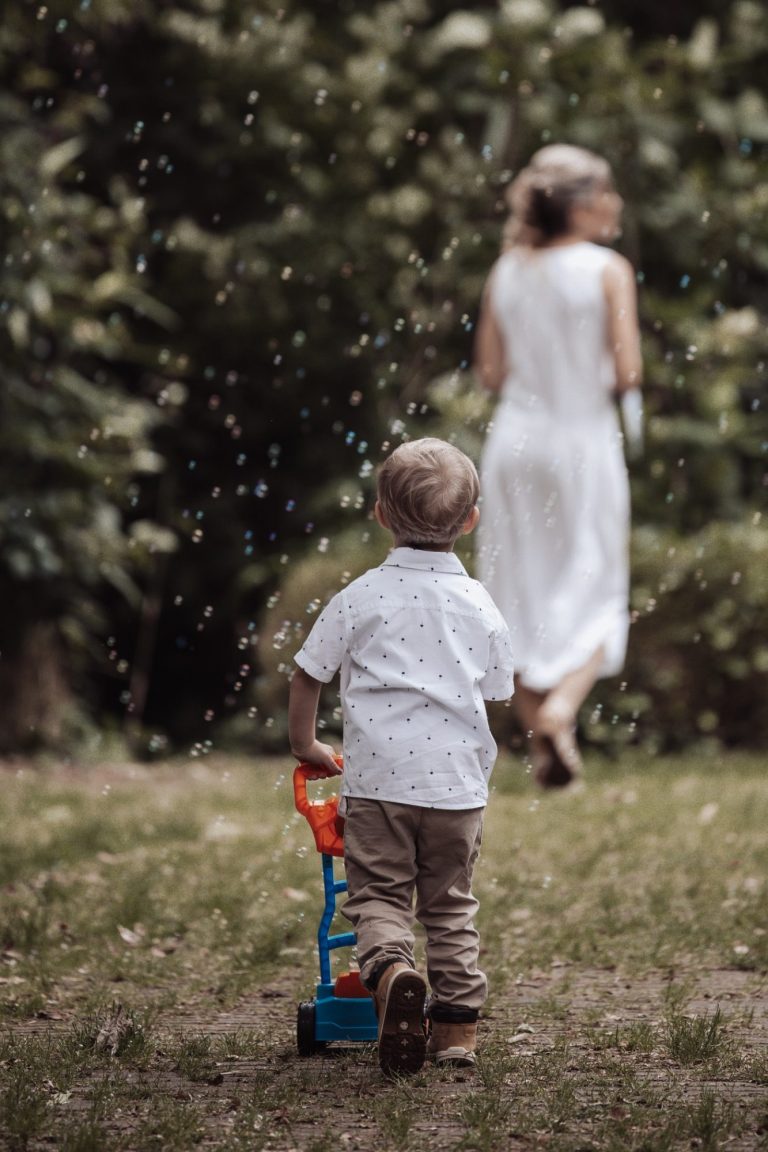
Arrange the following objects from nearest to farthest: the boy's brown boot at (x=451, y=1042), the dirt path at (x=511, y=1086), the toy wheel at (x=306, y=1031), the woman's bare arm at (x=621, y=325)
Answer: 1. the dirt path at (x=511, y=1086)
2. the boy's brown boot at (x=451, y=1042)
3. the toy wheel at (x=306, y=1031)
4. the woman's bare arm at (x=621, y=325)

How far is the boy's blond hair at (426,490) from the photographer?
305cm

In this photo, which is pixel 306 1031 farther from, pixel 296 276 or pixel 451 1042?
pixel 296 276

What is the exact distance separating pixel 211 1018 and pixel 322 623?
91cm

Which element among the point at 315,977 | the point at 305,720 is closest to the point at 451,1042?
the point at 305,720

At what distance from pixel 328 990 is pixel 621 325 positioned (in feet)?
11.3

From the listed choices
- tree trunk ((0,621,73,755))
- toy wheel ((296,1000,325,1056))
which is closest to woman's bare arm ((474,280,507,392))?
tree trunk ((0,621,73,755))

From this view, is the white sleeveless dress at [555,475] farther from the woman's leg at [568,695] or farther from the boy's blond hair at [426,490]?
the boy's blond hair at [426,490]

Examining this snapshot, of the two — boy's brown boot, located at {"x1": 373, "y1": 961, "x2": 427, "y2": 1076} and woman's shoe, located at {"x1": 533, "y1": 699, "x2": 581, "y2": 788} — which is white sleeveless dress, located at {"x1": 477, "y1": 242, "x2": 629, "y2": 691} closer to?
woman's shoe, located at {"x1": 533, "y1": 699, "x2": 581, "y2": 788}

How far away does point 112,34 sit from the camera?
8.92m

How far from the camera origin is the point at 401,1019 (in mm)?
2770

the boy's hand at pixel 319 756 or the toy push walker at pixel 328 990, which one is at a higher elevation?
the boy's hand at pixel 319 756

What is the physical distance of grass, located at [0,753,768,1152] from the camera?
2512mm

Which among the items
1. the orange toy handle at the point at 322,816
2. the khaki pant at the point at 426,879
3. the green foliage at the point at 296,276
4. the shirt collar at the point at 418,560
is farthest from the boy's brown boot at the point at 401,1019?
the green foliage at the point at 296,276

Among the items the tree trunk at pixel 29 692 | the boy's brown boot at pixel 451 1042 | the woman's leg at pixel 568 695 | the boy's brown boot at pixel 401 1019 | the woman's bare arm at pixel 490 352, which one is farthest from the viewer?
the tree trunk at pixel 29 692
